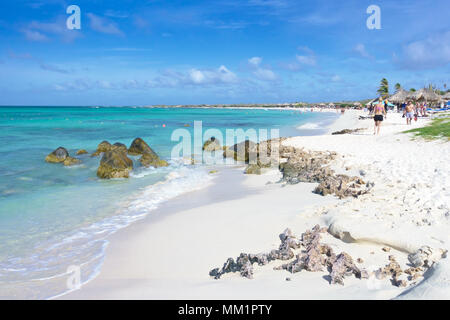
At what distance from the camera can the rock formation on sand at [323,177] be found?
681 centimetres

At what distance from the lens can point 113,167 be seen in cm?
1198

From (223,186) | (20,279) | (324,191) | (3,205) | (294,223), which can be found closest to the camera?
(20,279)

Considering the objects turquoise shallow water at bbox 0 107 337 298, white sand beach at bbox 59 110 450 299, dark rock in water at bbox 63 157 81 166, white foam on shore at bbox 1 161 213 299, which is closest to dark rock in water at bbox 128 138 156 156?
turquoise shallow water at bbox 0 107 337 298

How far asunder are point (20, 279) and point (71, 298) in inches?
→ 49.4

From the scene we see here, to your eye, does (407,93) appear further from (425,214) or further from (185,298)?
(185,298)

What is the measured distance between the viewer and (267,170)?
11594 mm

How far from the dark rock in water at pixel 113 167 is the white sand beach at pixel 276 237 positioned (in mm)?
4227

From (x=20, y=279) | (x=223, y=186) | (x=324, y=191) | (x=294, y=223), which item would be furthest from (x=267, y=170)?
(x=20, y=279)

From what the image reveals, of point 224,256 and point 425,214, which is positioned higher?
point 425,214

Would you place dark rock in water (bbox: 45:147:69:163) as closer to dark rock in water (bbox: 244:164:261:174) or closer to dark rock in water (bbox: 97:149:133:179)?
dark rock in water (bbox: 97:149:133:179)

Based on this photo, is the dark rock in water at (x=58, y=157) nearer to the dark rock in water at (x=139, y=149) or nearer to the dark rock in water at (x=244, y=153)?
the dark rock in water at (x=139, y=149)

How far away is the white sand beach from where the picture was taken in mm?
3543

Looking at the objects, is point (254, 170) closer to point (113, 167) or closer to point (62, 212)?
point (113, 167)
